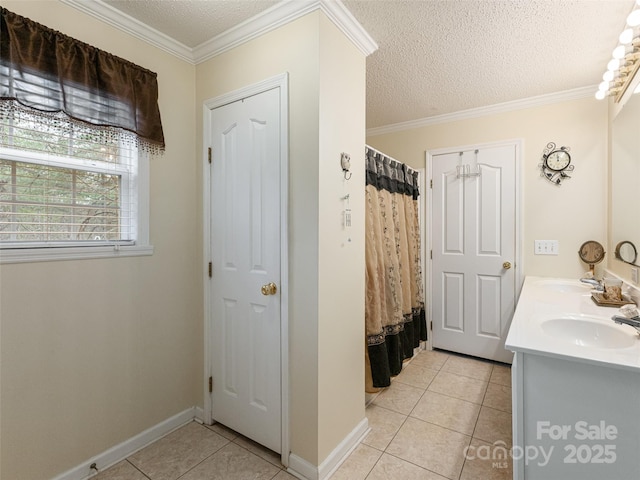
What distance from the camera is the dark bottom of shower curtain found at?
2150 millimetres

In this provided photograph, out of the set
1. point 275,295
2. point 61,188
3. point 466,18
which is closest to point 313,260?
point 275,295

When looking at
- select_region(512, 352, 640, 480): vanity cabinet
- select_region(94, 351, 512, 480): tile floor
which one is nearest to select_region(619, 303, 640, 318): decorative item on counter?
select_region(512, 352, 640, 480): vanity cabinet

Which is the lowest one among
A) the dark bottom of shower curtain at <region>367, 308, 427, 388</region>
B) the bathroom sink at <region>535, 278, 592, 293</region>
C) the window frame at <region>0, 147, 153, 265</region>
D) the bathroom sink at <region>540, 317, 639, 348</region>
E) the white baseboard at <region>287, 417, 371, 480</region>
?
the white baseboard at <region>287, 417, 371, 480</region>

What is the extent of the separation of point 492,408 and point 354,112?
7.35 ft

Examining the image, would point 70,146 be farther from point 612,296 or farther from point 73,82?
point 612,296

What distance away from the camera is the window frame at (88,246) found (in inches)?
54.6

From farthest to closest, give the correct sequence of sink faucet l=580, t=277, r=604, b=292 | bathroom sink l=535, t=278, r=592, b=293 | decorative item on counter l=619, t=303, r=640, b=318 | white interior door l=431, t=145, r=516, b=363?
white interior door l=431, t=145, r=516, b=363 < bathroom sink l=535, t=278, r=592, b=293 < sink faucet l=580, t=277, r=604, b=292 < decorative item on counter l=619, t=303, r=640, b=318

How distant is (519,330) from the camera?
1326 mm

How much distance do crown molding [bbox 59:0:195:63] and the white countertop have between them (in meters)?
2.42

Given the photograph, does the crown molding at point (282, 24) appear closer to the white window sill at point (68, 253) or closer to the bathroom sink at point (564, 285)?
the white window sill at point (68, 253)

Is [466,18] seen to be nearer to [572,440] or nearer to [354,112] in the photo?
[354,112]

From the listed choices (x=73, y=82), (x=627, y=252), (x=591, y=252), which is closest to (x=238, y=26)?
(x=73, y=82)

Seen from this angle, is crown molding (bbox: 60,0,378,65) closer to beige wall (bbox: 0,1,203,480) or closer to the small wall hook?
beige wall (bbox: 0,1,203,480)

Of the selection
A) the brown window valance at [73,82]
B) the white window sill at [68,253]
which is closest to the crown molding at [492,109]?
the brown window valance at [73,82]
